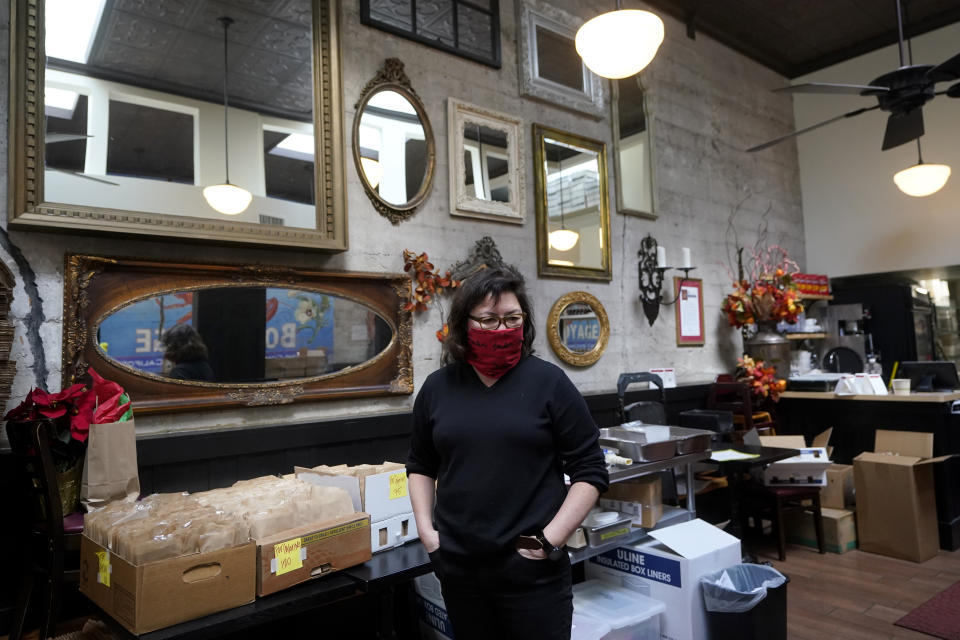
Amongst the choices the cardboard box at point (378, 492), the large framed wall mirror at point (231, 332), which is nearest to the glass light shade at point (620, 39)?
the large framed wall mirror at point (231, 332)

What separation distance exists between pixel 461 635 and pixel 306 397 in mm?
1844

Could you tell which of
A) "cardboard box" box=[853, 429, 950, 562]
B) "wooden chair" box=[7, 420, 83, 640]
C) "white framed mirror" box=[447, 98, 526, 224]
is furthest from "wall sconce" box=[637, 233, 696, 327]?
"wooden chair" box=[7, 420, 83, 640]

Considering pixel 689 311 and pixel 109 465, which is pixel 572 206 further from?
pixel 109 465

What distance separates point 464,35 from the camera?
406 centimetres

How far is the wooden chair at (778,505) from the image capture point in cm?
395

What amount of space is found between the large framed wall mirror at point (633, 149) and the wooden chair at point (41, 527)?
4.02 m

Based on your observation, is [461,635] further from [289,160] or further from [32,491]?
[289,160]

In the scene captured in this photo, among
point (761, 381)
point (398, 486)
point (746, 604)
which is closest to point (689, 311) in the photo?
point (761, 381)

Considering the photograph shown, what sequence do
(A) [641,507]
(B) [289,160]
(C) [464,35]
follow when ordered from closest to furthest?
(A) [641,507] → (B) [289,160] → (C) [464,35]

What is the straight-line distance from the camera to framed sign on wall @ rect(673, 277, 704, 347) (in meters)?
5.34

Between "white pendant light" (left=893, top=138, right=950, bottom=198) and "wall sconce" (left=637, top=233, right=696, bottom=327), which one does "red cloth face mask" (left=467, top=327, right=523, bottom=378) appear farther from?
"white pendant light" (left=893, top=138, right=950, bottom=198)

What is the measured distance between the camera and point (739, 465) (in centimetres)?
347

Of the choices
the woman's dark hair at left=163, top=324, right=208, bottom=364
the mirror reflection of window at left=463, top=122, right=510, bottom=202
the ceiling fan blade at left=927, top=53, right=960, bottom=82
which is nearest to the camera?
the woman's dark hair at left=163, top=324, right=208, bottom=364

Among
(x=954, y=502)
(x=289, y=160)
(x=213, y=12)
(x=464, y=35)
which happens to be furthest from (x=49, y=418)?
(x=954, y=502)
